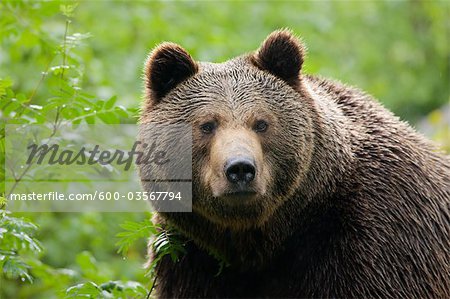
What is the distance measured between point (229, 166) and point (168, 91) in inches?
42.6

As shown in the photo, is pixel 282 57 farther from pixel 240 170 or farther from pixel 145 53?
pixel 145 53

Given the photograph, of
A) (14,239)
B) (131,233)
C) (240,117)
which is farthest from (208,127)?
(14,239)

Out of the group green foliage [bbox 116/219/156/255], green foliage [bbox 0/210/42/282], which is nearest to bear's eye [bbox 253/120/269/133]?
green foliage [bbox 116/219/156/255]

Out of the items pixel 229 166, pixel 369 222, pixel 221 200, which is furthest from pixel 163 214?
pixel 369 222

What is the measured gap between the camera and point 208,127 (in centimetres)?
580

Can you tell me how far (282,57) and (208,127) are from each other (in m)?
0.78

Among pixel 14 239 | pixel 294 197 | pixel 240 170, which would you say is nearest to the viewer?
pixel 240 170

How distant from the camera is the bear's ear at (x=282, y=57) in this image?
604 cm

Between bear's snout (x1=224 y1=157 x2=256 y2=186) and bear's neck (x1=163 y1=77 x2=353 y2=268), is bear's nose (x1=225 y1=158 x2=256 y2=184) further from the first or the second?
bear's neck (x1=163 y1=77 x2=353 y2=268)

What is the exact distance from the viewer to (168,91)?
614 centimetres

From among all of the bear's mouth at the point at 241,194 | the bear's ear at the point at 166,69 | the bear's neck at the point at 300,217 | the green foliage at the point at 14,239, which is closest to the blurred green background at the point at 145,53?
the bear's ear at the point at 166,69

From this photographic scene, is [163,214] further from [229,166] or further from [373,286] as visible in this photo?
[373,286]

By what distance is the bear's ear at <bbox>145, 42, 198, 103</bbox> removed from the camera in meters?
5.99

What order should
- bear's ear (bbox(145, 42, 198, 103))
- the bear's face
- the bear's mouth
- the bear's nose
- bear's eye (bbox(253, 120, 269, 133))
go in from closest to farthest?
the bear's nose < the bear's mouth < the bear's face < bear's eye (bbox(253, 120, 269, 133)) < bear's ear (bbox(145, 42, 198, 103))
